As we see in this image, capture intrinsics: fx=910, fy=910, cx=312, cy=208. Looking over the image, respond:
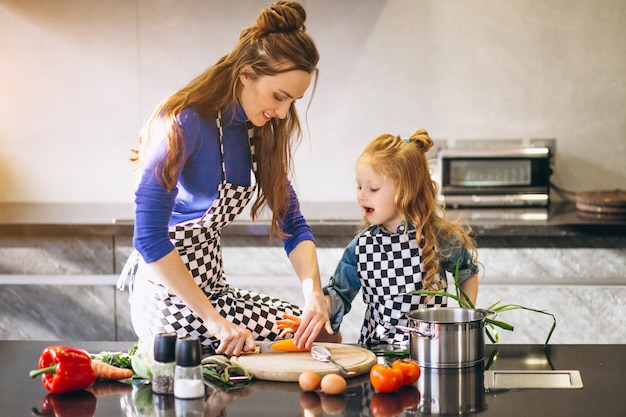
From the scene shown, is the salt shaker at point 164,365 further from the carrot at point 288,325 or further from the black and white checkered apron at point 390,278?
the black and white checkered apron at point 390,278

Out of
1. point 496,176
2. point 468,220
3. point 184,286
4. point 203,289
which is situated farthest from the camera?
point 496,176

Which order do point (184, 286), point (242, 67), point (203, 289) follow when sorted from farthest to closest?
point (203, 289)
point (242, 67)
point (184, 286)

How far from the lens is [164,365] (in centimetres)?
166

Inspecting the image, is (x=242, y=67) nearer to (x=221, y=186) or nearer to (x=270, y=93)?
(x=270, y=93)

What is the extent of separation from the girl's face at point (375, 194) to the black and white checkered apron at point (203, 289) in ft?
0.91

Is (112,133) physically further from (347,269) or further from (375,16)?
(347,269)

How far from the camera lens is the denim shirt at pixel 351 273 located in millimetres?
2242

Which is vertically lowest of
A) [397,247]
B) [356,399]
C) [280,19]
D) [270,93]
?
[356,399]

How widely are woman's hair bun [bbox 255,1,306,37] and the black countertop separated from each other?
114 cm

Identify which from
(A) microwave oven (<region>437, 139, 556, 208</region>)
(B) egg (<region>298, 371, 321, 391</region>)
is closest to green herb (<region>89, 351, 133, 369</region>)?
(B) egg (<region>298, 371, 321, 391</region>)

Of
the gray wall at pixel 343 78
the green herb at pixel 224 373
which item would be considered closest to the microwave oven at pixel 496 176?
the gray wall at pixel 343 78

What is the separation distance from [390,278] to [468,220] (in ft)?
3.07

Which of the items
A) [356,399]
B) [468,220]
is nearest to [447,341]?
[356,399]

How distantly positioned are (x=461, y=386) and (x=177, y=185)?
0.83 meters
